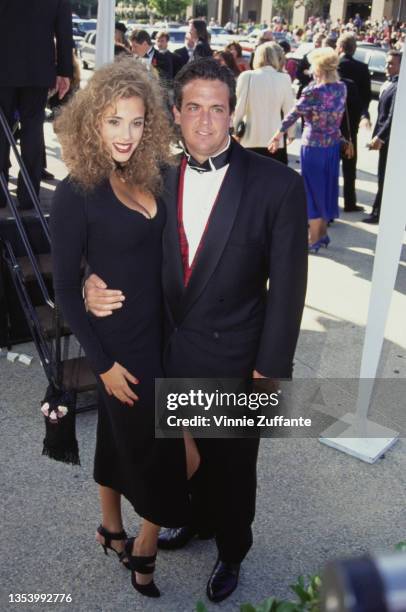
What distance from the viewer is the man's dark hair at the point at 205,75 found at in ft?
7.72

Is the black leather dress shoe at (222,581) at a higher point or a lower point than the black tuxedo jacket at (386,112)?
lower

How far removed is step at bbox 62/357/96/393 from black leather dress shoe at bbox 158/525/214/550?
4.00 feet

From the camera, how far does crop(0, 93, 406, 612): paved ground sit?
282 centimetres

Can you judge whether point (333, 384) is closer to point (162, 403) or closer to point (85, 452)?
point (85, 452)

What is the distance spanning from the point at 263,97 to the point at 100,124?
5.40 metres

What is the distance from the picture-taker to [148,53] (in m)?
9.34

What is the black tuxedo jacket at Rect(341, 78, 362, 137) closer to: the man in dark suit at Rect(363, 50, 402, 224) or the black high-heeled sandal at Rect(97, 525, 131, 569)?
the man in dark suit at Rect(363, 50, 402, 224)

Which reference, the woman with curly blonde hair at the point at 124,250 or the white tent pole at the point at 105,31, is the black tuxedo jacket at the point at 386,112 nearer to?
the white tent pole at the point at 105,31

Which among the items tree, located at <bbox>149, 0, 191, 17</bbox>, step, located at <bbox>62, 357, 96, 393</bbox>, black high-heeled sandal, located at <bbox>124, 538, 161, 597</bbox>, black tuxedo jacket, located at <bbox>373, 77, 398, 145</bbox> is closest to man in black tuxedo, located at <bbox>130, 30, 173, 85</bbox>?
black tuxedo jacket, located at <bbox>373, 77, 398, 145</bbox>

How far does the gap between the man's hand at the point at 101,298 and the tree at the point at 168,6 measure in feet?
204

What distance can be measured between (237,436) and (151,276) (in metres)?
0.68

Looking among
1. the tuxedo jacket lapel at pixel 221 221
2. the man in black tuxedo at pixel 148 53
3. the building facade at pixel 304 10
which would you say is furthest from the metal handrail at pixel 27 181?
the building facade at pixel 304 10

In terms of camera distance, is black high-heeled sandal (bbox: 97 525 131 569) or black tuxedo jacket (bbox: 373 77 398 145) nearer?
black high-heeled sandal (bbox: 97 525 131 569)

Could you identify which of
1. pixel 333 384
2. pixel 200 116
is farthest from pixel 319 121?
pixel 200 116
